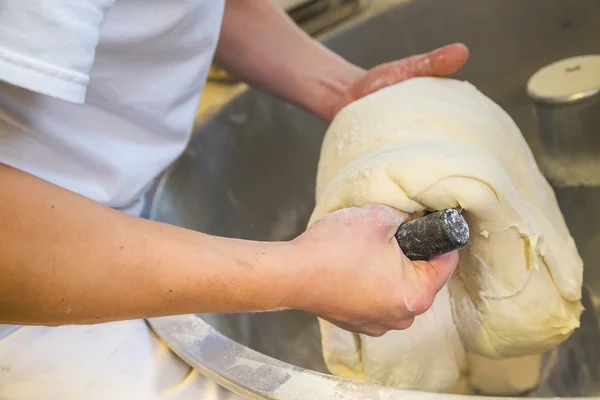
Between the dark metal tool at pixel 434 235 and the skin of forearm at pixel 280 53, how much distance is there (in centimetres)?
29

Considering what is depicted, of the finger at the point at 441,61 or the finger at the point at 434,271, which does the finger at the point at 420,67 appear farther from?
the finger at the point at 434,271

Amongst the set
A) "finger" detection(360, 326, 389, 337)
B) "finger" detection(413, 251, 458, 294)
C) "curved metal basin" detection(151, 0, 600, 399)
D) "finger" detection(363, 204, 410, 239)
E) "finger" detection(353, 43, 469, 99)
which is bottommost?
"curved metal basin" detection(151, 0, 600, 399)

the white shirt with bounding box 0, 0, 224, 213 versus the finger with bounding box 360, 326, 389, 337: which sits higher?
the white shirt with bounding box 0, 0, 224, 213

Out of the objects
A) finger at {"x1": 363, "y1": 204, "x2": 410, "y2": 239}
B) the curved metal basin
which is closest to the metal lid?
the curved metal basin

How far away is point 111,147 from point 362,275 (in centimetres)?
23

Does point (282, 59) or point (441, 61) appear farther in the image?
point (282, 59)

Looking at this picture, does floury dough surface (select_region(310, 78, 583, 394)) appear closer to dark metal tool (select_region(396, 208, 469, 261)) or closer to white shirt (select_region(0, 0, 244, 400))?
dark metal tool (select_region(396, 208, 469, 261))

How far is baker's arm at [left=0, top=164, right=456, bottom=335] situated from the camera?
30 cm

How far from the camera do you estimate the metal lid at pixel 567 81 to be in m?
0.73

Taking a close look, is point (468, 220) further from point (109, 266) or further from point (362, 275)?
point (109, 266)

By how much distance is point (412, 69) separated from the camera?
0.57 metres

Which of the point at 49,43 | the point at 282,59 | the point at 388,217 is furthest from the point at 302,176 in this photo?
the point at 49,43

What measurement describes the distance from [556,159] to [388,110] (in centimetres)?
36

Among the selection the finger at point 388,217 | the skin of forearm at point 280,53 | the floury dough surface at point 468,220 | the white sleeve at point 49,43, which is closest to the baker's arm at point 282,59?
the skin of forearm at point 280,53
